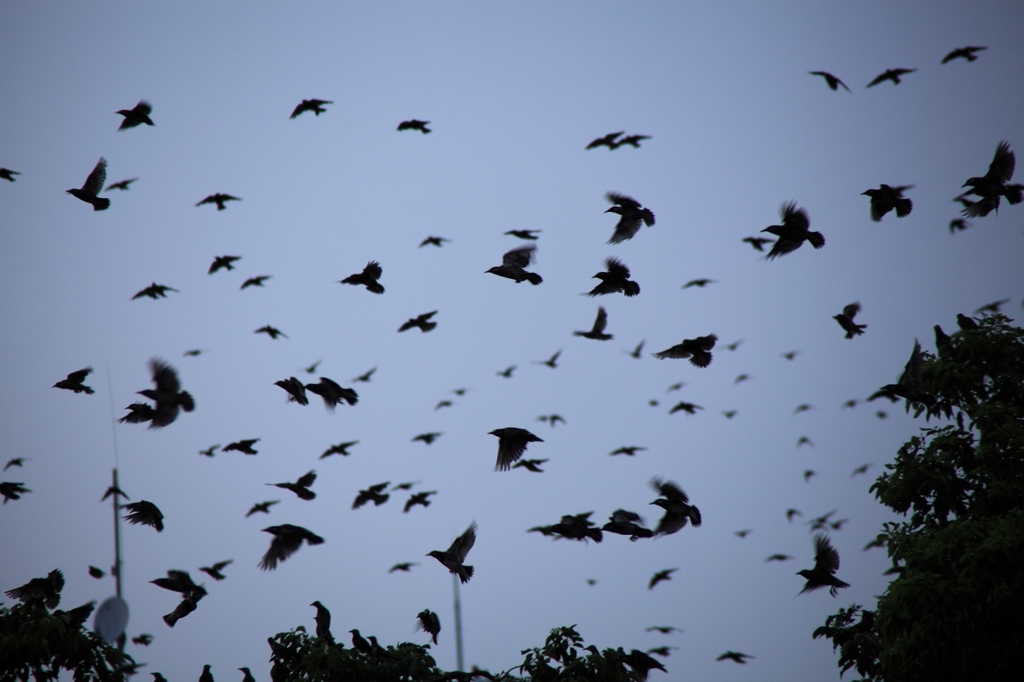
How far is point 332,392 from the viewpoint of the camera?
49.3 ft

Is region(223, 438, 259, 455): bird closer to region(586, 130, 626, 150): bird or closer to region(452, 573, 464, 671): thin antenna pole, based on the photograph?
region(586, 130, 626, 150): bird

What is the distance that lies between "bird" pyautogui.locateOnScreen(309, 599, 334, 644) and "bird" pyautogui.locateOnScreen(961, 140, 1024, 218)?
14.0 m

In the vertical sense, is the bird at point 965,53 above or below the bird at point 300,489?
above

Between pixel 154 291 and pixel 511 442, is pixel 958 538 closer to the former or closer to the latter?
pixel 511 442

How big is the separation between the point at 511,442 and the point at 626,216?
5.06 m

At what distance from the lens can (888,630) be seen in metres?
13.6

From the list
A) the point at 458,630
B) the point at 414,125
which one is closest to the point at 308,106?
the point at 414,125

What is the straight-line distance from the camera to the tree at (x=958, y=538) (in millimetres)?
12828

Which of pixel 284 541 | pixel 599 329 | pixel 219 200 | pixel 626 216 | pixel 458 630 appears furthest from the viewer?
pixel 458 630

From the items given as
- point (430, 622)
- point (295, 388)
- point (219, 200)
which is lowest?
point (430, 622)

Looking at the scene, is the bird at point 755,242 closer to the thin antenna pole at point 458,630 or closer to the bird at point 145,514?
the bird at point 145,514

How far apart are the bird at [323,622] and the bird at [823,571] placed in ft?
29.2

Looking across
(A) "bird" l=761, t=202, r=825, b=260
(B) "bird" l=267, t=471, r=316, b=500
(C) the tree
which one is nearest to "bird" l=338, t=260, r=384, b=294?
(B) "bird" l=267, t=471, r=316, b=500

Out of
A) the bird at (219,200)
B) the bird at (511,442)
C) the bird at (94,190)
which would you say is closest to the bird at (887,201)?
the bird at (511,442)
